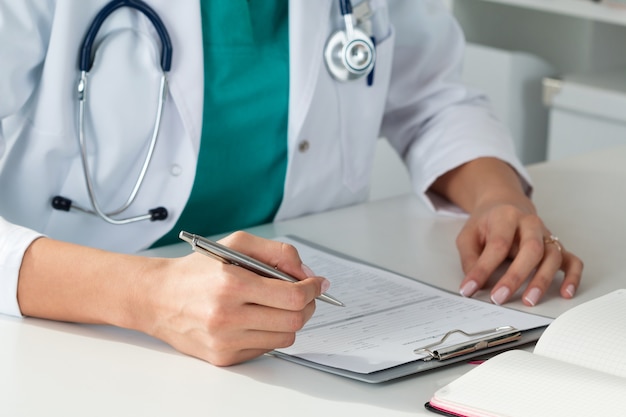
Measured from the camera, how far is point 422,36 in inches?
63.9

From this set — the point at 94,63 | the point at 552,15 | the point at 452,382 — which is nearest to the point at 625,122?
the point at 552,15

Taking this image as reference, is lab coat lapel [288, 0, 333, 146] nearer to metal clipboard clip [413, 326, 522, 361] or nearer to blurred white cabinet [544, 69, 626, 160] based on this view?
metal clipboard clip [413, 326, 522, 361]

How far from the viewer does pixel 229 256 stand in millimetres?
944

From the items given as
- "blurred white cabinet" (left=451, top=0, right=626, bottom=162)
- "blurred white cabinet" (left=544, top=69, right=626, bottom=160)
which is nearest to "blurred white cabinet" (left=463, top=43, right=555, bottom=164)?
"blurred white cabinet" (left=451, top=0, right=626, bottom=162)

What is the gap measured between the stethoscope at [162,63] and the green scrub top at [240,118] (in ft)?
0.22

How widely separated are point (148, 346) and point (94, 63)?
0.41 m

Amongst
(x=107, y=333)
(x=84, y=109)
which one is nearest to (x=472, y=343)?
(x=107, y=333)

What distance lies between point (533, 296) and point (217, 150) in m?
0.47

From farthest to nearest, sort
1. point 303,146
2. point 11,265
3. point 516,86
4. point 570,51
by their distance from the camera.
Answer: point 570,51 → point 516,86 → point 303,146 → point 11,265

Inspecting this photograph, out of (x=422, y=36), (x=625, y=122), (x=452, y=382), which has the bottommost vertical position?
(x=625, y=122)

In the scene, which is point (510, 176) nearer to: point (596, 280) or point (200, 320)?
point (596, 280)

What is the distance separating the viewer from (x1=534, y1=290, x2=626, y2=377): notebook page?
36.3 inches

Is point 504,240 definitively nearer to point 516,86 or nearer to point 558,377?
point 558,377

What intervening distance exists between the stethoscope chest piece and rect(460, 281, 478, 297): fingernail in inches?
16.2
